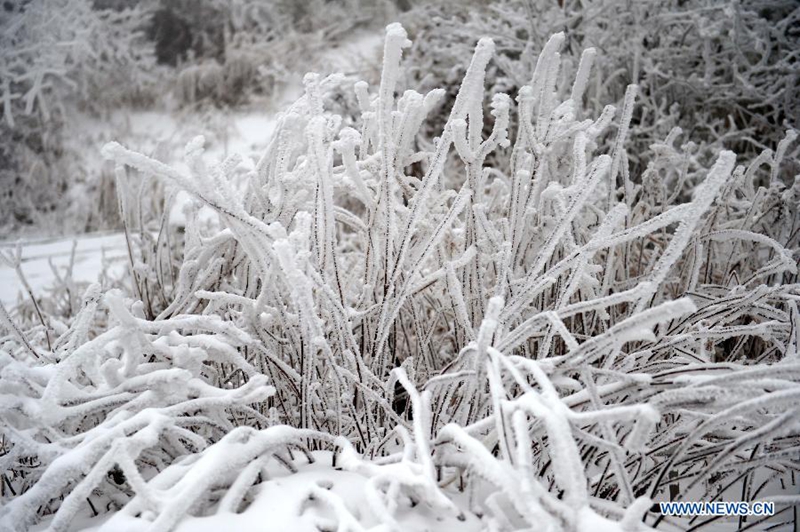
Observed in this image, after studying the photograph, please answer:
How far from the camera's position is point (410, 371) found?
1.10 m

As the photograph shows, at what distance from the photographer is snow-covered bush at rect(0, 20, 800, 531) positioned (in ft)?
2.27

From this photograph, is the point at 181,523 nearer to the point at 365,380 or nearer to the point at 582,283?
the point at 365,380

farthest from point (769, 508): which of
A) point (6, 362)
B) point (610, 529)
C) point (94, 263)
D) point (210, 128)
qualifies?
point (210, 128)

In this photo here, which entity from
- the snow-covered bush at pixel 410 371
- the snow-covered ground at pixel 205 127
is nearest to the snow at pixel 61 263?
the snow-covered ground at pixel 205 127

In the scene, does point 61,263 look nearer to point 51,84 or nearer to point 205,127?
point 51,84

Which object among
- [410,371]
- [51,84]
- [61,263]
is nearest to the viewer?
[410,371]

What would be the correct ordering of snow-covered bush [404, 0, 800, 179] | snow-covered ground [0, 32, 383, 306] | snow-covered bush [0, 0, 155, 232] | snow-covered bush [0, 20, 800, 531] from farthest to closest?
snow-covered ground [0, 32, 383, 306]
snow-covered bush [0, 0, 155, 232]
snow-covered bush [404, 0, 800, 179]
snow-covered bush [0, 20, 800, 531]

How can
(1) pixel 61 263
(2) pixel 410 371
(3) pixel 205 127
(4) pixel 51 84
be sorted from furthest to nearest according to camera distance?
(3) pixel 205 127 < (4) pixel 51 84 < (1) pixel 61 263 < (2) pixel 410 371

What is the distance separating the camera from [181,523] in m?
0.71

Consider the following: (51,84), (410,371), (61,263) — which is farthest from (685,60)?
(51,84)

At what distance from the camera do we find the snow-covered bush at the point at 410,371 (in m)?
0.69

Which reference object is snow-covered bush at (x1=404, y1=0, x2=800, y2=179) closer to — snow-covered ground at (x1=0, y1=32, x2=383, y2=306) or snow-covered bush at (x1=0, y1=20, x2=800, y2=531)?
snow-covered bush at (x1=0, y1=20, x2=800, y2=531)

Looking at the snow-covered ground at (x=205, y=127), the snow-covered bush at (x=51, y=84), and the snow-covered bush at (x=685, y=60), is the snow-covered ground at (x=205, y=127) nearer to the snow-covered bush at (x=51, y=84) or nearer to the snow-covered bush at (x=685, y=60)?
the snow-covered bush at (x=51, y=84)

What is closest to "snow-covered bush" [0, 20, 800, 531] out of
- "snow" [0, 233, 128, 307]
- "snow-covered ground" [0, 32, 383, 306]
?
"snow" [0, 233, 128, 307]
